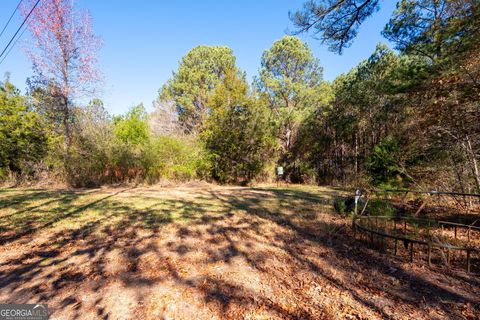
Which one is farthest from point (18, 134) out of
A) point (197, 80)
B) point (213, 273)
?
point (197, 80)

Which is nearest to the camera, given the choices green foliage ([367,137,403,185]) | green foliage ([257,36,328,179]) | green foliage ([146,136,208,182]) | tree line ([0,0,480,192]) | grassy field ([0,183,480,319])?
grassy field ([0,183,480,319])

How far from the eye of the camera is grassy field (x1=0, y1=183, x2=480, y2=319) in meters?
1.85

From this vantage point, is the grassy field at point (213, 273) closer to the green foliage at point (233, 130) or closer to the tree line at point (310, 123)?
the tree line at point (310, 123)

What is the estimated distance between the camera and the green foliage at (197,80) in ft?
59.1

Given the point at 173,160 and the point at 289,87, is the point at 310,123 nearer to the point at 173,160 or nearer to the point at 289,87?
the point at 289,87

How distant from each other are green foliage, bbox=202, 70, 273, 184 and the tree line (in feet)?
0.17

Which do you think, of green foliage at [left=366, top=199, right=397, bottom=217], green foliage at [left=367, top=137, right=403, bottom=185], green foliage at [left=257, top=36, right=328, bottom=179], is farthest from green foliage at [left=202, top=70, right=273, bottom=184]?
green foliage at [left=366, top=199, right=397, bottom=217]

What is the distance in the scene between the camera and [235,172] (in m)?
11.2

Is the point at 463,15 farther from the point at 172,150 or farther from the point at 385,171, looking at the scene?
the point at 172,150

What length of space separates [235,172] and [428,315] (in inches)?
380

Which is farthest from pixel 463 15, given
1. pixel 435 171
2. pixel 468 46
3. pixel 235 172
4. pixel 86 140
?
pixel 86 140

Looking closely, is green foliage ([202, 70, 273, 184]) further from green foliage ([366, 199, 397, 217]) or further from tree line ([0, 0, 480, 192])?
green foliage ([366, 199, 397, 217])

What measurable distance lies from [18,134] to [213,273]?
10.7 meters

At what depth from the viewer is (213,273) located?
2.40 meters
